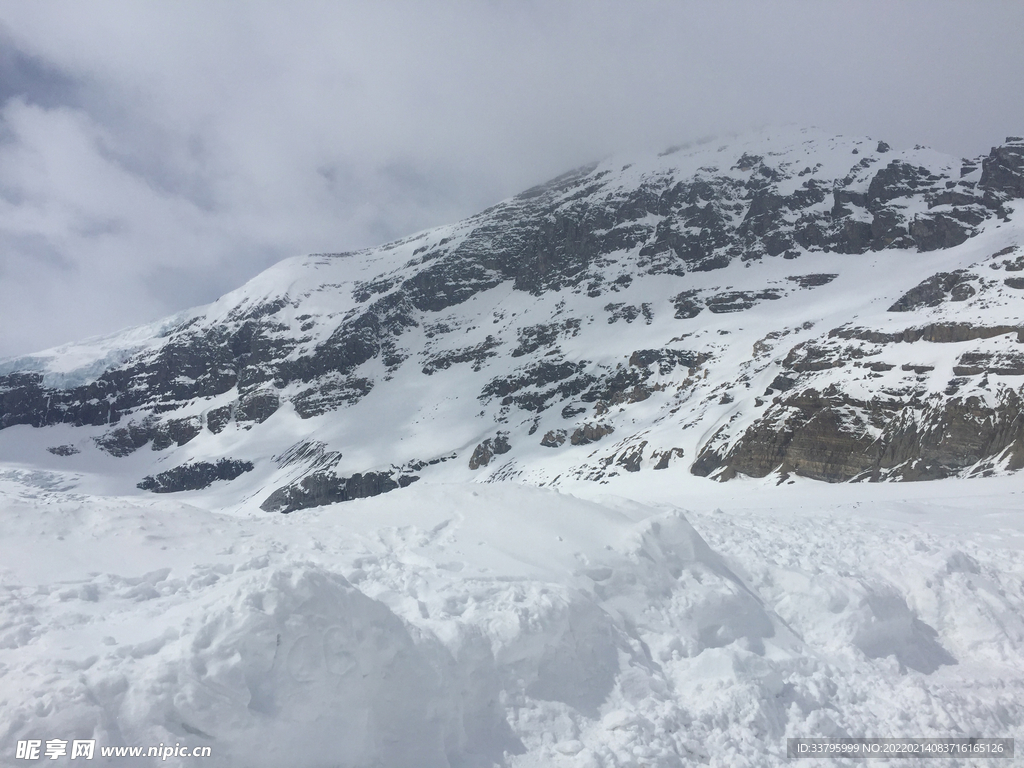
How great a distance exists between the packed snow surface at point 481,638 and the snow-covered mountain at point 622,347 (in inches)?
1194

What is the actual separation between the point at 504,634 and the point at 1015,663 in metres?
7.51

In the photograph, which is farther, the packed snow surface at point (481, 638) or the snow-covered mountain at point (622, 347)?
the snow-covered mountain at point (622, 347)

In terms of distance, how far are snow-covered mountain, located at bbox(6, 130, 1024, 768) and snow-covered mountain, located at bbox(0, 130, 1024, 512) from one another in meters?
0.51

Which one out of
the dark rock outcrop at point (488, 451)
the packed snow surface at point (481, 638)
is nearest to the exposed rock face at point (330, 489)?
the dark rock outcrop at point (488, 451)

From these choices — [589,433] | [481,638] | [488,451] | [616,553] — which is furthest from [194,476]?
[481,638]

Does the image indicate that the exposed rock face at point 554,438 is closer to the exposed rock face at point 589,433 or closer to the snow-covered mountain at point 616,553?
the snow-covered mountain at point 616,553

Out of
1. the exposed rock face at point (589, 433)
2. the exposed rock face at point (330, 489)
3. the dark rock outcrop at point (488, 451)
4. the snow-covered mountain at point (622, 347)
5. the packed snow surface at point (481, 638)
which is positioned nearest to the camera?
the packed snow surface at point (481, 638)

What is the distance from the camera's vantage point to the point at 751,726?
7.45m

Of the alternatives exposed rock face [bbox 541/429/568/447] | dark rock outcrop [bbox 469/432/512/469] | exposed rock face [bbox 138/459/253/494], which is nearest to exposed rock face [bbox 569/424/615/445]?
exposed rock face [bbox 541/429/568/447]

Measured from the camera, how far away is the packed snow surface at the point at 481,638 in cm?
614

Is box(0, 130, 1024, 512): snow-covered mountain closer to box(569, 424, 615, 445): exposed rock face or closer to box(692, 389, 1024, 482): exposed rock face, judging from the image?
box(692, 389, 1024, 482): exposed rock face

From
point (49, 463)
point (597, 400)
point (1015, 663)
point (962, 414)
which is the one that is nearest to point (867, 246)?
point (597, 400)

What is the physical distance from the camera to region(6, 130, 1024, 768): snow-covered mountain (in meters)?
6.53

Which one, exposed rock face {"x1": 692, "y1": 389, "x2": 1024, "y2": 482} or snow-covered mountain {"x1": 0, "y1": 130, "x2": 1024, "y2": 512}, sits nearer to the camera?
exposed rock face {"x1": 692, "y1": 389, "x2": 1024, "y2": 482}
